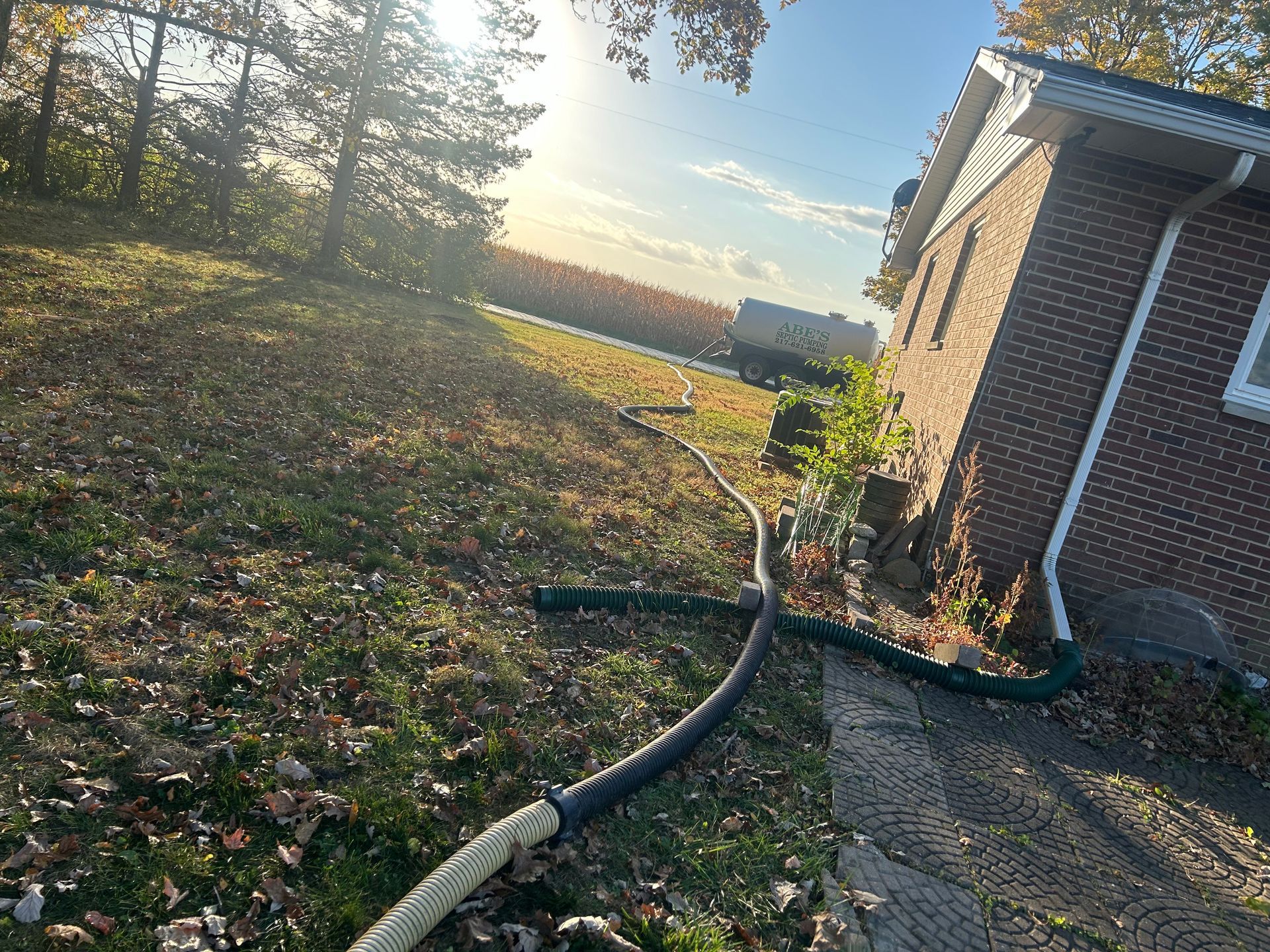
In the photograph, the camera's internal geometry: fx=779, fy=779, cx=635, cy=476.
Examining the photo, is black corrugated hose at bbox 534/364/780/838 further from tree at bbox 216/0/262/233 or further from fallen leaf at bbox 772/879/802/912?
tree at bbox 216/0/262/233

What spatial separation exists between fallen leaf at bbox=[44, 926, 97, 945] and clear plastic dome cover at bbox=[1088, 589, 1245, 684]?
617 cm

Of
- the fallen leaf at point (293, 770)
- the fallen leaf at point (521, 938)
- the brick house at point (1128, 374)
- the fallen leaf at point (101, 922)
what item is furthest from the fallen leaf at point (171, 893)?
the brick house at point (1128, 374)

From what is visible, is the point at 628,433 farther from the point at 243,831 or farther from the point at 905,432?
the point at 243,831

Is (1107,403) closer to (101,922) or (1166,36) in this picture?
(101,922)

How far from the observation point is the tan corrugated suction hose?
2.23 metres

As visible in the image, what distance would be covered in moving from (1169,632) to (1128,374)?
6.42 feet

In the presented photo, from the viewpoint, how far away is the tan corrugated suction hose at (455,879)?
2227 millimetres

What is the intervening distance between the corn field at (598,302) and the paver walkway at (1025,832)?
2814cm

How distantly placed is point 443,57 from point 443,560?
60.6 feet

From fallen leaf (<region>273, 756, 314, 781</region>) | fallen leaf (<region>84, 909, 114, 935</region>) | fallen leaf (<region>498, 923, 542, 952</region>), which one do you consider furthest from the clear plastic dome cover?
fallen leaf (<region>84, 909, 114, 935</region>)

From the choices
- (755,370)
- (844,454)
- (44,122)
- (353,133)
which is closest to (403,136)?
(353,133)

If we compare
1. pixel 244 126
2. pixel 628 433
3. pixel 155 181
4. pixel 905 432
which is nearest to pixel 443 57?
pixel 244 126

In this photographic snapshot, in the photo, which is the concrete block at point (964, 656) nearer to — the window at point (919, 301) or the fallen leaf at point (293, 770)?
the fallen leaf at point (293, 770)

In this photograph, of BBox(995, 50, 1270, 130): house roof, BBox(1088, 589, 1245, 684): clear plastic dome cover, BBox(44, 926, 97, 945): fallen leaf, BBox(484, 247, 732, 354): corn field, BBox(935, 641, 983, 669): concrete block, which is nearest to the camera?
BBox(44, 926, 97, 945): fallen leaf
